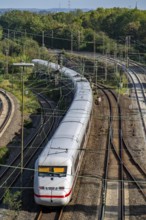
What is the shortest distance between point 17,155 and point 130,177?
32.4 feet

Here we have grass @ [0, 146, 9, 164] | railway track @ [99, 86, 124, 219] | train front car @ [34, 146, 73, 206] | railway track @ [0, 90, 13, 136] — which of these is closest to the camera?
train front car @ [34, 146, 73, 206]

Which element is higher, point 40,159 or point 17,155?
point 40,159

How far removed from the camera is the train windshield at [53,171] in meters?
21.0

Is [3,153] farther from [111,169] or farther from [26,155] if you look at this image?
[111,169]

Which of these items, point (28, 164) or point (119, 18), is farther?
point (119, 18)

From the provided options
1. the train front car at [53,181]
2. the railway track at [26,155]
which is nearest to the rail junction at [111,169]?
the railway track at [26,155]

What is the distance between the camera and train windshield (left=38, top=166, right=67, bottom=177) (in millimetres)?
20984

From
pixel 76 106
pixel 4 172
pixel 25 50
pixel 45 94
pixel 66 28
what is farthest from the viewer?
pixel 66 28

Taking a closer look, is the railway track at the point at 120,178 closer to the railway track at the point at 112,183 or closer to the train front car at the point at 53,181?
the railway track at the point at 112,183

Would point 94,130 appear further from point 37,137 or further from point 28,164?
point 28,164

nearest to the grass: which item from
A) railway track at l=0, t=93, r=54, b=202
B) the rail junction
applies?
railway track at l=0, t=93, r=54, b=202

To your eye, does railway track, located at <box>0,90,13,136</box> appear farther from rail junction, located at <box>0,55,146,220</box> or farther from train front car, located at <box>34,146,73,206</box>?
train front car, located at <box>34,146,73,206</box>

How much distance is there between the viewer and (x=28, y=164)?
29.5 m

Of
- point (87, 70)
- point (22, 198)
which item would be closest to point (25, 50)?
point (87, 70)
